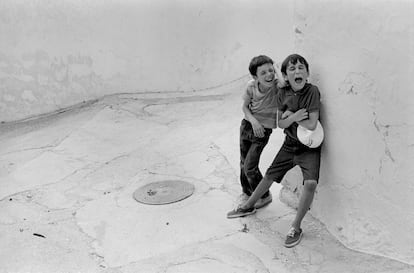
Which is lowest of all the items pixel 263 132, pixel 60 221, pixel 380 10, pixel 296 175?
pixel 60 221

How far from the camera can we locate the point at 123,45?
5.92 meters

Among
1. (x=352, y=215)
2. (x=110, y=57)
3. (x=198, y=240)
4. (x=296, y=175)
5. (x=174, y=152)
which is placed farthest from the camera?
(x=110, y=57)

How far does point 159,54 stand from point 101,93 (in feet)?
3.03

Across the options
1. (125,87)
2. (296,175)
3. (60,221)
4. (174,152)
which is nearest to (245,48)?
(125,87)

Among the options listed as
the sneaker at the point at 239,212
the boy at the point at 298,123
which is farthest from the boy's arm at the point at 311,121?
the sneaker at the point at 239,212

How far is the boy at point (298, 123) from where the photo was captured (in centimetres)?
269

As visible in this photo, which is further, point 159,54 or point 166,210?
point 159,54

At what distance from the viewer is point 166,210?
3396mm

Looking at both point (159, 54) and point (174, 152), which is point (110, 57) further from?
point (174, 152)

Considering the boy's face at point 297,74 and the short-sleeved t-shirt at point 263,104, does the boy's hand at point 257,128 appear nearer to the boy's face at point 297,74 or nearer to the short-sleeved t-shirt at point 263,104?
the short-sleeved t-shirt at point 263,104

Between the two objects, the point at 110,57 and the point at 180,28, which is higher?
the point at 180,28

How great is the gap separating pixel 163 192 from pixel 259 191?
0.93 metres

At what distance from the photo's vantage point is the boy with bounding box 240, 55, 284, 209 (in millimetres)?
2992

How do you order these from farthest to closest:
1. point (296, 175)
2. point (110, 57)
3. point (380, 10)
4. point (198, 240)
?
point (110, 57) → point (296, 175) → point (198, 240) → point (380, 10)
